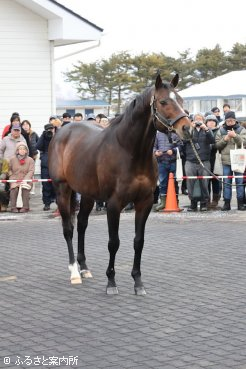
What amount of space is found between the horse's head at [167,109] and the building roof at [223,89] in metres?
25.6

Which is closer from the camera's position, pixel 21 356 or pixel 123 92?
pixel 21 356

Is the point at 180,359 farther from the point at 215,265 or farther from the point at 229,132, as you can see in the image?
the point at 229,132

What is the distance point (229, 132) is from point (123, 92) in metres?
39.9

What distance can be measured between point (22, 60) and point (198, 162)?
902cm

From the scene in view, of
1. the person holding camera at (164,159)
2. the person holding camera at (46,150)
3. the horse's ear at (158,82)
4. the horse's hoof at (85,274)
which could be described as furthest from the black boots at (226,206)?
the horse's ear at (158,82)

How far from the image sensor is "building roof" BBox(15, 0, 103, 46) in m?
22.8

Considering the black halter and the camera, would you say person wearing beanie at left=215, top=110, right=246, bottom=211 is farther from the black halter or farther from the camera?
the black halter

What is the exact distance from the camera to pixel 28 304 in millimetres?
8289

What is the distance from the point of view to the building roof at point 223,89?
34250 millimetres

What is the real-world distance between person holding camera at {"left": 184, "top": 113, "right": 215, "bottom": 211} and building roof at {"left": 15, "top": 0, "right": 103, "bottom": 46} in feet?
25.5

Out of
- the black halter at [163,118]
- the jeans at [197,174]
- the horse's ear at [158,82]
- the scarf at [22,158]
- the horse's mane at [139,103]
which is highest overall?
the horse's ear at [158,82]

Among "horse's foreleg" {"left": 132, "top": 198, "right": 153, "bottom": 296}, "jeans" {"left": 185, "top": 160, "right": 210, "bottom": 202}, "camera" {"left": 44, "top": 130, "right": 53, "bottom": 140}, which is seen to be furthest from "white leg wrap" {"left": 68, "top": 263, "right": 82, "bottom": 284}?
"camera" {"left": 44, "top": 130, "right": 53, "bottom": 140}

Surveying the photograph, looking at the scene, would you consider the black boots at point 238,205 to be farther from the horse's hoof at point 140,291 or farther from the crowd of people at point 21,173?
the horse's hoof at point 140,291

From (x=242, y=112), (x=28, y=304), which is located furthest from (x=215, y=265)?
(x=242, y=112)
